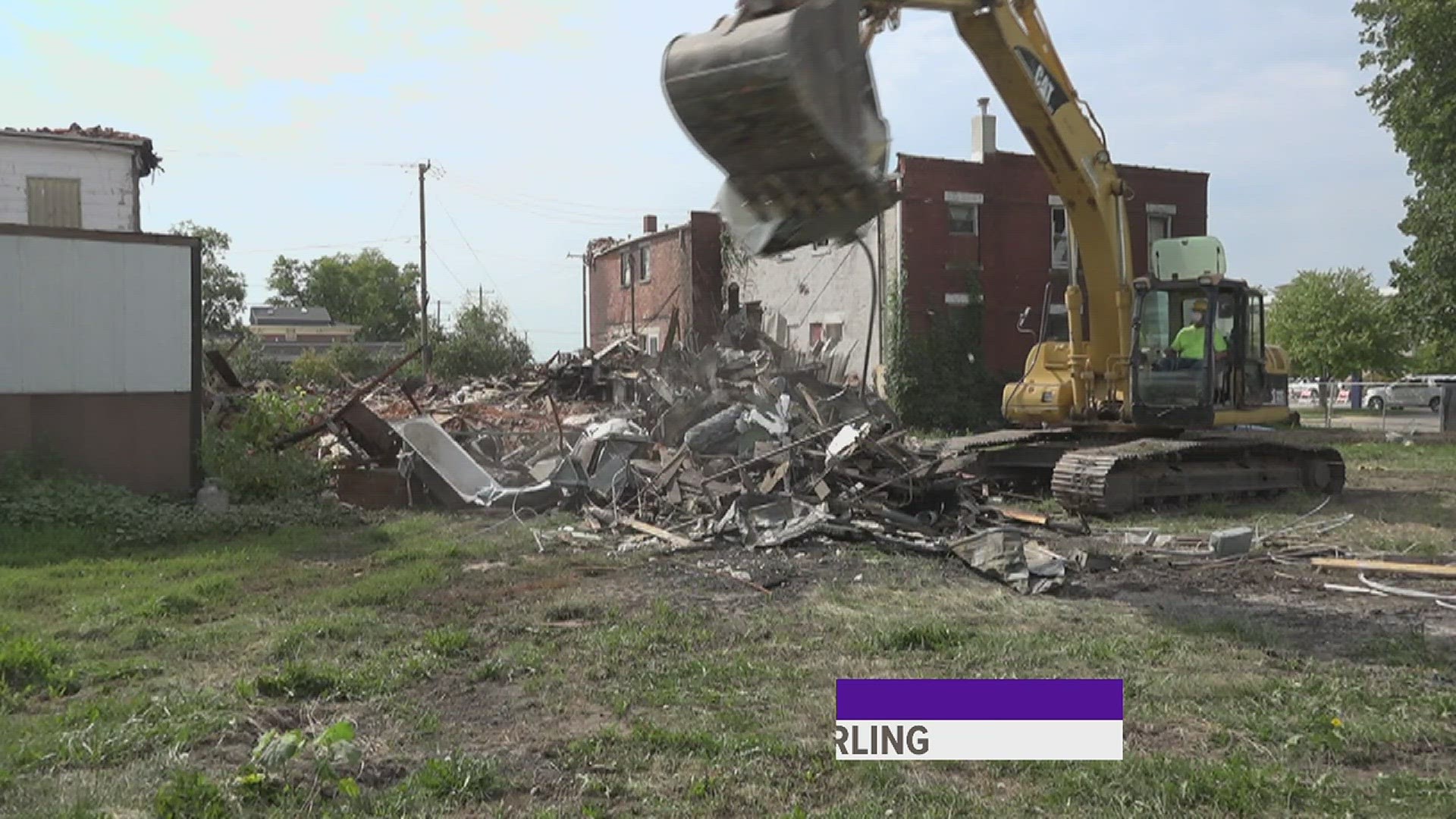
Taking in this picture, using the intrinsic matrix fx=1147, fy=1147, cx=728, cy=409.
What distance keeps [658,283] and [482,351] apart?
9.30 m

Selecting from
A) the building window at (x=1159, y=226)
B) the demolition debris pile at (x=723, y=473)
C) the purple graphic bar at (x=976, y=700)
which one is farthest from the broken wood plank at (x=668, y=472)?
the building window at (x=1159, y=226)

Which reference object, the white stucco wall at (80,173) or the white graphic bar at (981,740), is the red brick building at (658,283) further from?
the white graphic bar at (981,740)

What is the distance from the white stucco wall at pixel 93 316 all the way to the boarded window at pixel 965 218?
1964 centimetres

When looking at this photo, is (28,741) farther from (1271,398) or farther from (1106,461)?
(1271,398)

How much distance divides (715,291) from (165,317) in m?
21.9

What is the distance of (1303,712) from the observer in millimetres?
5555

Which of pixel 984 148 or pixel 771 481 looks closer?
pixel 771 481

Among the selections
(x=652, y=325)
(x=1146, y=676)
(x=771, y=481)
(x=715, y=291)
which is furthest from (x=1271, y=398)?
(x=652, y=325)

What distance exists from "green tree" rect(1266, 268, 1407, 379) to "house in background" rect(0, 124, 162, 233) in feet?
135

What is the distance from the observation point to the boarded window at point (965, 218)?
2892 centimetres

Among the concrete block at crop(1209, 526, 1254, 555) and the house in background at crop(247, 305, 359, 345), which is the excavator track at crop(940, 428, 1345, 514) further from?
the house in background at crop(247, 305, 359, 345)

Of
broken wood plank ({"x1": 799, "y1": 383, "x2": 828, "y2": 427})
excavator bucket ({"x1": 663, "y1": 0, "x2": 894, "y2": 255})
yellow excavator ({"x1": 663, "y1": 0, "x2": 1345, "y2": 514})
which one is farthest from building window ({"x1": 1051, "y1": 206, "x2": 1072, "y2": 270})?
excavator bucket ({"x1": 663, "y1": 0, "x2": 894, "y2": 255})

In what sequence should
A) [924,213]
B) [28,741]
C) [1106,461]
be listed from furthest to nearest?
1. [924,213]
2. [1106,461]
3. [28,741]

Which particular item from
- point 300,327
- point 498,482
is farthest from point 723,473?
point 300,327
